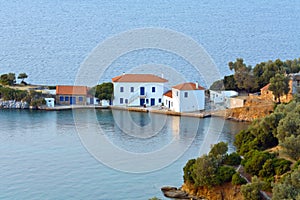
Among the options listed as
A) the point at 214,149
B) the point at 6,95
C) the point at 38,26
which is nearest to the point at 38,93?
the point at 6,95

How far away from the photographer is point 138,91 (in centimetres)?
3750

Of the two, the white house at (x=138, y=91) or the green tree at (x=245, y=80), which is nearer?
the white house at (x=138, y=91)

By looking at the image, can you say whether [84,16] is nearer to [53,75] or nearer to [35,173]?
[53,75]

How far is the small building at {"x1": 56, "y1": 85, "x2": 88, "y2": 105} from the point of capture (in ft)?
125

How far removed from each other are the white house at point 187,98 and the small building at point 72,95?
184 inches

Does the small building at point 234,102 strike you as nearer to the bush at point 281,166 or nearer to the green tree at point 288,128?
the green tree at point 288,128

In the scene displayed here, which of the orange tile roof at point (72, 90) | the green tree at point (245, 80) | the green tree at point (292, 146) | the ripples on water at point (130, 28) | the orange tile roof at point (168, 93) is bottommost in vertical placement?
the green tree at point (292, 146)

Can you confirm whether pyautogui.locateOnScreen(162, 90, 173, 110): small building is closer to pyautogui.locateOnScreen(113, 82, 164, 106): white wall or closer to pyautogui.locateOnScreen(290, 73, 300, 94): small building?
pyautogui.locateOnScreen(113, 82, 164, 106): white wall

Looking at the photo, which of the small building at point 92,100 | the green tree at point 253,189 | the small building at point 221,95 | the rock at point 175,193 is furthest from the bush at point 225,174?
the small building at point 92,100

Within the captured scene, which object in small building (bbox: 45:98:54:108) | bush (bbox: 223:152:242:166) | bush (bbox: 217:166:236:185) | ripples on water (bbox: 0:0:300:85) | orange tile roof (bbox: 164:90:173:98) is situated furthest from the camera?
ripples on water (bbox: 0:0:300:85)

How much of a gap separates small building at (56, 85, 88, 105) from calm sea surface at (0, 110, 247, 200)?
188cm

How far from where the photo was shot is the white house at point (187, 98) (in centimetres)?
3566

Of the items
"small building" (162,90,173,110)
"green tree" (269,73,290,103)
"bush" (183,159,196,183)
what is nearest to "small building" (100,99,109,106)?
"small building" (162,90,173,110)

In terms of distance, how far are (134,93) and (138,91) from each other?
226 mm
